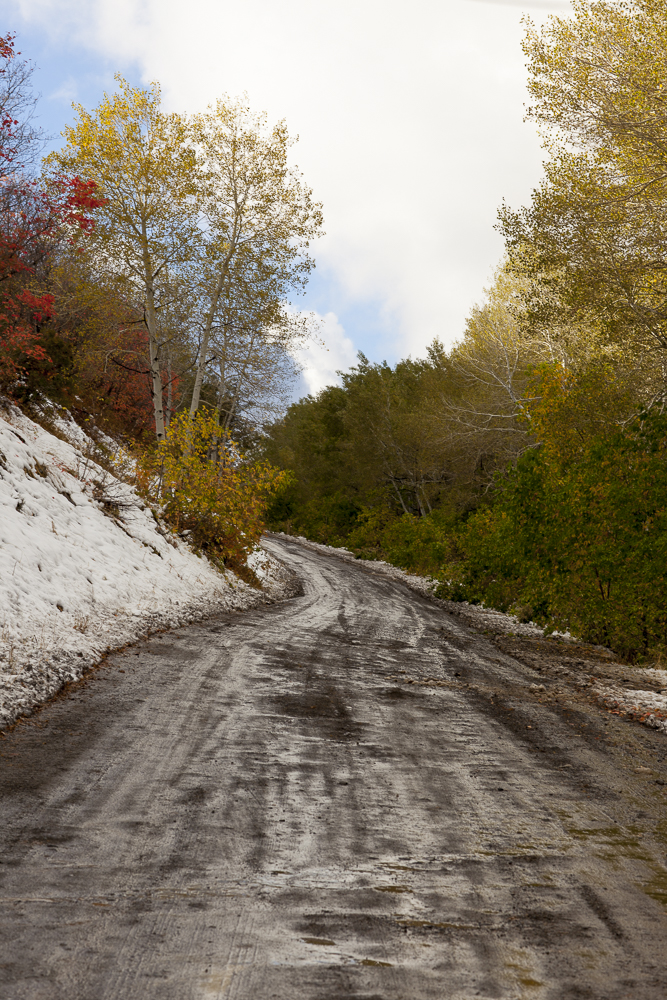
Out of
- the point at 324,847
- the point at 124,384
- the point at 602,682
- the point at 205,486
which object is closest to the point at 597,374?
the point at 602,682

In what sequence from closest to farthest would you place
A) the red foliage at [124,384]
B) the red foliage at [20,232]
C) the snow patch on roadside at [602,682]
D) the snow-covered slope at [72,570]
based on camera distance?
the snow-covered slope at [72,570] < the snow patch on roadside at [602,682] < the red foliage at [20,232] < the red foliage at [124,384]

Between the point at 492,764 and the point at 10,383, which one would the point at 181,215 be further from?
the point at 492,764

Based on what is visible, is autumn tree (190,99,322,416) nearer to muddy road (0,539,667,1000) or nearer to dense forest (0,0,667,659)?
dense forest (0,0,667,659)

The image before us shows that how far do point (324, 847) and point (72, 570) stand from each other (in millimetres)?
7026

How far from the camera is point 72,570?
9.59m

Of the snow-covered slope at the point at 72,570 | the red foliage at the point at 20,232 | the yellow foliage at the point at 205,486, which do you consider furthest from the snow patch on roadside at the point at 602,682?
the red foliage at the point at 20,232

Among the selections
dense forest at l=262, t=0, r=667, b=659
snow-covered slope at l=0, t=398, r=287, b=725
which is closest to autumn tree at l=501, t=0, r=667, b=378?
dense forest at l=262, t=0, r=667, b=659

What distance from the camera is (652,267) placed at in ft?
43.0

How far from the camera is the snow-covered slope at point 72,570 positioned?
22.2 feet

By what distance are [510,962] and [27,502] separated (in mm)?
9963

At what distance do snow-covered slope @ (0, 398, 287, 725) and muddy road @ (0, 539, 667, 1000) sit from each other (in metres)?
0.67

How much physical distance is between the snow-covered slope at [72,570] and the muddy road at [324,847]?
67cm

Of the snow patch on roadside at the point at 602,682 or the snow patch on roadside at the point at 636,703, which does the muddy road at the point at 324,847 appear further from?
the snow patch on roadside at the point at 602,682

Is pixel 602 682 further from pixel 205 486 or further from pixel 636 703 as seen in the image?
pixel 205 486
